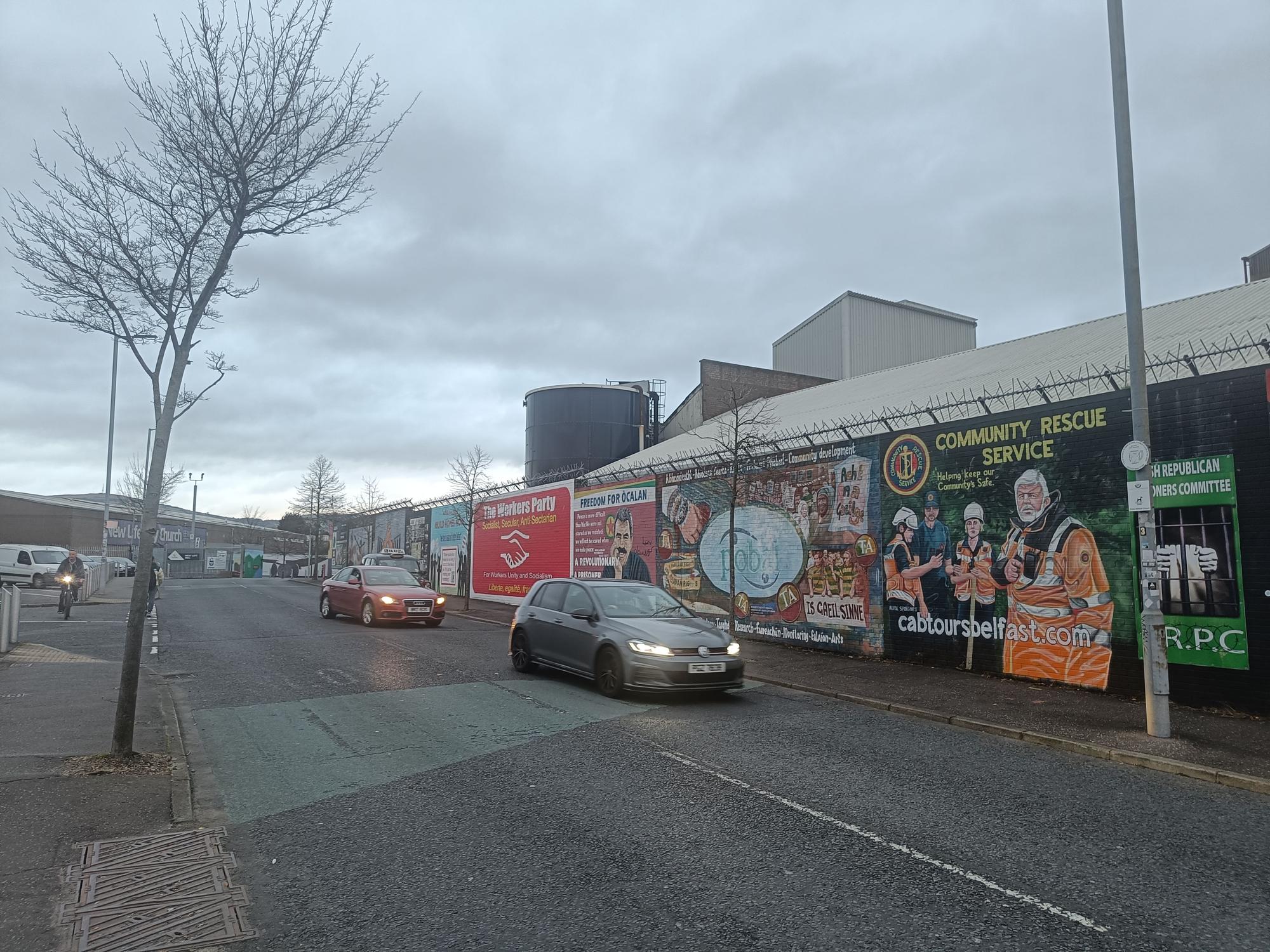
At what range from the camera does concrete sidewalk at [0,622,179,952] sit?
407 cm

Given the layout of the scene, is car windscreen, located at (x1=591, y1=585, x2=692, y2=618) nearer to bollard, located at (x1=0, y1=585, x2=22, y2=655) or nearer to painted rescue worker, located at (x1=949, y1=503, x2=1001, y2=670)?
painted rescue worker, located at (x1=949, y1=503, x2=1001, y2=670)

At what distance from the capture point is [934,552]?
41.8ft

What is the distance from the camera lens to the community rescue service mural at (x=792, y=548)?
46.4ft

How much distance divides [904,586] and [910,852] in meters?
8.81

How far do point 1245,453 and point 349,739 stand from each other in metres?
10.0

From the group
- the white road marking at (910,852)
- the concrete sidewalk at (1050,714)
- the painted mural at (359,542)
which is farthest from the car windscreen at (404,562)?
the white road marking at (910,852)

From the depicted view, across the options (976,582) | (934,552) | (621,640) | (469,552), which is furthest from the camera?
(469,552)

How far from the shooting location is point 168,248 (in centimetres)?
759

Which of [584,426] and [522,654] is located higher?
[584,426]

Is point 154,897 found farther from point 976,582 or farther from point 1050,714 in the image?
point 976,582

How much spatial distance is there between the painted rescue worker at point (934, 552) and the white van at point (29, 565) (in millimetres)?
37451

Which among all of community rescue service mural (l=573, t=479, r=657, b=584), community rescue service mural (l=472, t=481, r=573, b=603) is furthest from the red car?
community rescue service mural (l=472, t=481, r=573, b=603)

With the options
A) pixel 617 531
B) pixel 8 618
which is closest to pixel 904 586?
pixel 617 531

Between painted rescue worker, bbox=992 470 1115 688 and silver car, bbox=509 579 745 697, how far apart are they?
4.25m
